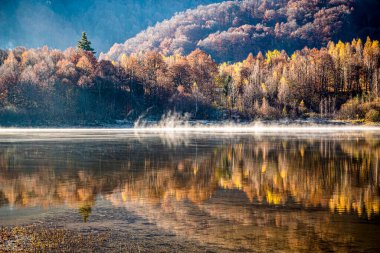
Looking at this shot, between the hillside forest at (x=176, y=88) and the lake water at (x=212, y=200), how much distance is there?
69.6 m

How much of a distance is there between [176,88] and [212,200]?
96.0 meters

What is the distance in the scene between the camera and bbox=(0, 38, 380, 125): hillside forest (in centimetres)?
8962

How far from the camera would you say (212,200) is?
13453 millimetres

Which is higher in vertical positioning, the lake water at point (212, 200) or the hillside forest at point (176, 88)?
the hillside forest at point (176, 88)

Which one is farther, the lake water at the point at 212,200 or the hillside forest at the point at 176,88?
the hillside forest at the point at 176,88

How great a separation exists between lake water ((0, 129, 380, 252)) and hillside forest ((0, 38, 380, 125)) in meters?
69.6

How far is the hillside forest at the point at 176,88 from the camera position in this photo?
Answer: 294 feet

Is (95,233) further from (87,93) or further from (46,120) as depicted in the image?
(87,93)

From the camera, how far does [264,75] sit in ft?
411

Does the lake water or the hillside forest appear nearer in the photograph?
the lake water

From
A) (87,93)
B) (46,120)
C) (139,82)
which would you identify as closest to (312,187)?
(46,120)

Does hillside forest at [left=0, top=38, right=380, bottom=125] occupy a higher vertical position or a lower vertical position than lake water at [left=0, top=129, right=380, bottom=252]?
higher

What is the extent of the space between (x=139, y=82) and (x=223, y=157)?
275 ft

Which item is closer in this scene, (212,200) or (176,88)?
(212,200)
